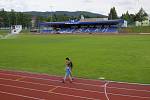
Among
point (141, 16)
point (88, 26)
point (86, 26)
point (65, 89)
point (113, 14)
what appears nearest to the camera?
point (65, 89)

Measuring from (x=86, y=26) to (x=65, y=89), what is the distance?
3506 inches

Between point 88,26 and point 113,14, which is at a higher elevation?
point 113,14

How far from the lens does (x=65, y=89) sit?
44.6ft

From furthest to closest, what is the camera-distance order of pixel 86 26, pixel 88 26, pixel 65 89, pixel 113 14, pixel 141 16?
pixel 113 14
pixel 141 16
pixel 86 26
pixel 88 26
pixel 65 89

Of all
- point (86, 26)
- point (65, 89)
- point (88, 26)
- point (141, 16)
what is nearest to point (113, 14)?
point (141, 16)

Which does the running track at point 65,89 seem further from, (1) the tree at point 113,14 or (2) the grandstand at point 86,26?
(1) the tree at point 113,14

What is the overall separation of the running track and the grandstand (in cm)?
7395

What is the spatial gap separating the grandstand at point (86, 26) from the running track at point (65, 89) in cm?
7395

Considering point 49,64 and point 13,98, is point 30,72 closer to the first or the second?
point 49,64

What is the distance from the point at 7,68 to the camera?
20062mm

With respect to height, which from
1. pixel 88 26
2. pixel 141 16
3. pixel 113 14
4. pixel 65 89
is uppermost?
pixel 113 14

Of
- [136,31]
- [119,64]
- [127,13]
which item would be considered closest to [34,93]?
[119,64]

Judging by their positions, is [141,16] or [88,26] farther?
[141,16]

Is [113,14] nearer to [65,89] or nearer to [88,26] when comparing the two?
[88,26]
